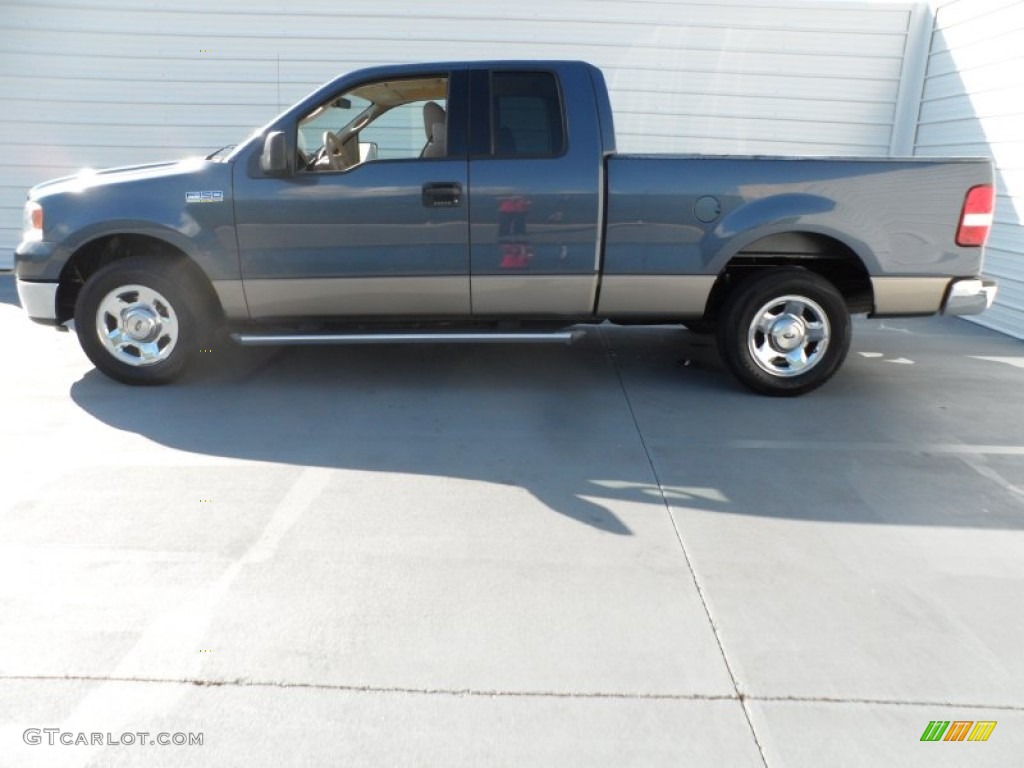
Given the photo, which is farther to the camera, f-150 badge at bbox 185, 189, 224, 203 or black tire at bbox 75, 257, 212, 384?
black tire at bbox 75, 257, 212, 384

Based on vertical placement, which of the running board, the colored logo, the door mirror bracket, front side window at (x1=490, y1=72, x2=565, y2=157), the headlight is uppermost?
front side window at (x1=490, y1=72, x2=565, y2=157)

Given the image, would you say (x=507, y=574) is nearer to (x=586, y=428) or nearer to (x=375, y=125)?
(x=586, y=428)

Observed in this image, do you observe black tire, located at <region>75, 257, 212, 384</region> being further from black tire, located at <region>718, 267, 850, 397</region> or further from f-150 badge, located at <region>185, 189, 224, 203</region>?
black tire, located at <region>718, 267, 850, 397</region>

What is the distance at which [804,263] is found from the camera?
5.28 m

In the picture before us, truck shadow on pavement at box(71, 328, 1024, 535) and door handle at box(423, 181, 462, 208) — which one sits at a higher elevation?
door handle at box(423, 181, 462, 208)

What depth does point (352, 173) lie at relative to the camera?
4824 millimetres

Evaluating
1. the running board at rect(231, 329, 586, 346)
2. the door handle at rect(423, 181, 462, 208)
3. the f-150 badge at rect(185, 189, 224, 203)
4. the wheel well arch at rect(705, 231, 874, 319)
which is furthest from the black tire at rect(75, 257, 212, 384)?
the wheel well arch at rect(705, 231, 874, 319)

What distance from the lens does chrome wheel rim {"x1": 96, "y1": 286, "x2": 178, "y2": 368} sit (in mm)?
5023

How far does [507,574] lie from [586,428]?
5.65ft

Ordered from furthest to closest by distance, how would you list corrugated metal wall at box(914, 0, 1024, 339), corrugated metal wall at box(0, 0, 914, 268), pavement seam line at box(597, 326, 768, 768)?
corrugated metal wall at box(0, 0, 914, 268)
corrugated metal wall at box(914, 0, 1024, 339)
pavement seam line at box(597, 326, 768, 768)

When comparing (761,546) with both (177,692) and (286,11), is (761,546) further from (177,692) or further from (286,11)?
(286,11)

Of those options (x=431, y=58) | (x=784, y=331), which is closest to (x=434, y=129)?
(x=784, y=331)
